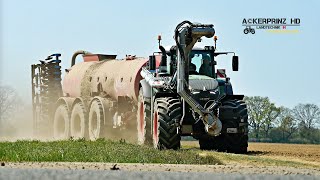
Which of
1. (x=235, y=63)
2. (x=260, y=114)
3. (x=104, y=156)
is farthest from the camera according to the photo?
(x=260, y=114)

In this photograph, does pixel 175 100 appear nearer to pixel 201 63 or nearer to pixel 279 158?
pixel 201 63

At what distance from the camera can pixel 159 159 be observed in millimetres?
14047

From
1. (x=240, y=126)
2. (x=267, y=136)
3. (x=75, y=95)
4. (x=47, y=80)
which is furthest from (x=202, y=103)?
(x=267, y=136)

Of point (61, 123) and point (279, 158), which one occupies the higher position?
point (61, 123)

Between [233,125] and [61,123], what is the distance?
42.5 ft

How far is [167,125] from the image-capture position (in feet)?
60.2

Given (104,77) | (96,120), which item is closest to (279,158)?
(96,120)

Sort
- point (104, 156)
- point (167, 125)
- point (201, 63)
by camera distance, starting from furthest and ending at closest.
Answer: point (201, 63), point (167, 125), point (104, 156)

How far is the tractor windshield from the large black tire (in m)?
1.30

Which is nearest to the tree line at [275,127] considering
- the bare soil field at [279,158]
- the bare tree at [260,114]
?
the bare tree at [260,114]

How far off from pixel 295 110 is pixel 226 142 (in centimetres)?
3904

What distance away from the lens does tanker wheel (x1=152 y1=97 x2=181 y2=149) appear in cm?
1838

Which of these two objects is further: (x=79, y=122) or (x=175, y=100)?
(x=79, y=122)

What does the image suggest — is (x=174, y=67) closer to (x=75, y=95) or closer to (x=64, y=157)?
(x=64, y=157)
